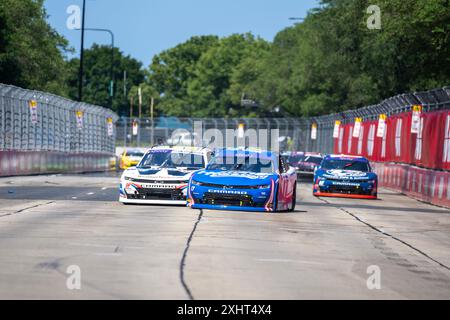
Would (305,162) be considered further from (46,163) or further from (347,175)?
(347,175)

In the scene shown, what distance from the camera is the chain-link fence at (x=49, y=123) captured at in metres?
46.5

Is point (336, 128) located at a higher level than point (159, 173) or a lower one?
higher

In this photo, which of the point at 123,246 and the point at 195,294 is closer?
the point at 195,294

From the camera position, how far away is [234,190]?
70.0ft

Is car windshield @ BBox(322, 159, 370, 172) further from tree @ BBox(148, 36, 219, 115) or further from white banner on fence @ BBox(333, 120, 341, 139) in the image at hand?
tree @ BBox(148, 36, 219, 115)

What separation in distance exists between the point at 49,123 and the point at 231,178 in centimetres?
3555

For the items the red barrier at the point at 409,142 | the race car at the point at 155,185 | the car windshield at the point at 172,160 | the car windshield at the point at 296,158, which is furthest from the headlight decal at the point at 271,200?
the car windshield at the point at 296,158

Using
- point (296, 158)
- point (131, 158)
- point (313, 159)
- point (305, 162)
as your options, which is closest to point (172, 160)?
point (305, 162)

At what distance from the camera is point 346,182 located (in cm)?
3266

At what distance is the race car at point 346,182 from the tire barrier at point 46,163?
13.7 meters

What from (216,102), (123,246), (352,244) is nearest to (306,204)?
(352,244)

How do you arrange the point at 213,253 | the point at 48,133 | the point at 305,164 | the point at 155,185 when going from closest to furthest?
the point at 213,253, the point at 155,185, the point at 305,164, the point at 48,133

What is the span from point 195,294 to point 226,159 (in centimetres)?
1326
